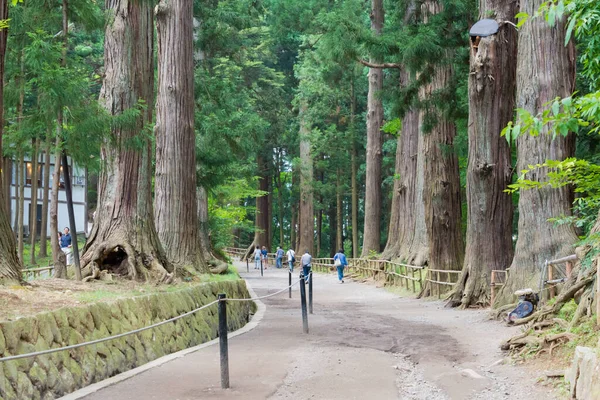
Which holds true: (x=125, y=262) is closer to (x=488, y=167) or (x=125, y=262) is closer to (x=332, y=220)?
(x=488, y=167)

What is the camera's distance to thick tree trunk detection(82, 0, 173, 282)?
1246 cm

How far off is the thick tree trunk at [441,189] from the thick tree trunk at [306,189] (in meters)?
24.8

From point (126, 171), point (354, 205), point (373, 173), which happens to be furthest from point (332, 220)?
point (126, 171)

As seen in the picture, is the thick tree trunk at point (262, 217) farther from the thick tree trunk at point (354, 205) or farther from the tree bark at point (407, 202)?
the tree bark at point (407, 202)

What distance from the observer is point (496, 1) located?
612 inches

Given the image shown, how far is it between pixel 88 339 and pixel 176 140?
9177 mm

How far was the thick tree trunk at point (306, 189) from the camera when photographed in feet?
151

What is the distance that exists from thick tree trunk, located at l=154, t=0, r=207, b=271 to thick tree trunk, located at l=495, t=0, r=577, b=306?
6.94m

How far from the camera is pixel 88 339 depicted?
25.3 feet

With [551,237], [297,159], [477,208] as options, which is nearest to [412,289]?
[477,208]

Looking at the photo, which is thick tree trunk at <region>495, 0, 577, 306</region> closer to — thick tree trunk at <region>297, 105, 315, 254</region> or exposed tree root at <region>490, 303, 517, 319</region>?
exposed tree root at <region>490, 303, 517, 319</region>

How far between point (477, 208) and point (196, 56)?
16.7m

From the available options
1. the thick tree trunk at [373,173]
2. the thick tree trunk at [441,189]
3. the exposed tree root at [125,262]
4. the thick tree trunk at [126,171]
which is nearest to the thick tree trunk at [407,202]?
the thick tree trunk at [373,173]

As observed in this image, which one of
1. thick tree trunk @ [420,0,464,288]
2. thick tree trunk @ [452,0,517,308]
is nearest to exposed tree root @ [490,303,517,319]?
thick tree trunk @ [452,0,517,308]
